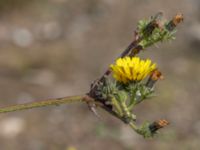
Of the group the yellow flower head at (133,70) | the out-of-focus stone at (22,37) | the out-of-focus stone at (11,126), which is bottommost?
the out-of-focus stone at (11,126)

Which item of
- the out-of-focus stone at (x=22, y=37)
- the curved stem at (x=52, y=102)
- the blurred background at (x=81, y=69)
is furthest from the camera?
the out-of-focus stone at (x=22, y=37)

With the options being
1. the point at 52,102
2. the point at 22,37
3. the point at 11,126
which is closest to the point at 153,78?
the point at 52,102

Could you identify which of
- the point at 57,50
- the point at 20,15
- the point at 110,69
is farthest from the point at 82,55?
the point at 110,69

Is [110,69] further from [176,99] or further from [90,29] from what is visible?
[90,29]

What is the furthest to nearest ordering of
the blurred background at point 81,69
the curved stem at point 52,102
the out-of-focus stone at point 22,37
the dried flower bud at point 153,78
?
the out-of-focus stone at point 22,37, the blurred background at point 81,69, the dried flower bud at point 153,78, the curved stem at point 52,102

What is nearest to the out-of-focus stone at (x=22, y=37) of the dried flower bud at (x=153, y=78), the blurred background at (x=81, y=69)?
the blurred background at (x=81, y=69)

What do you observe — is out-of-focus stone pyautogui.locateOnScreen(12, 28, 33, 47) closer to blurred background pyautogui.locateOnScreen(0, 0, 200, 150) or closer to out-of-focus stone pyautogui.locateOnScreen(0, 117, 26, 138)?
blurred background pyautogui.locateOnScreen(0, 0, 200, 150)

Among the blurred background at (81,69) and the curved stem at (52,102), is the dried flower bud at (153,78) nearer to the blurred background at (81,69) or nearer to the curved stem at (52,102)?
the curved stem at (52,102)

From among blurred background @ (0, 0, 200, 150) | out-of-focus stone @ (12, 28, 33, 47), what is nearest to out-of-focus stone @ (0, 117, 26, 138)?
blurred background @ (0, 0, 200, 150)

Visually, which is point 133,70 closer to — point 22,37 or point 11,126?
point 11,126
